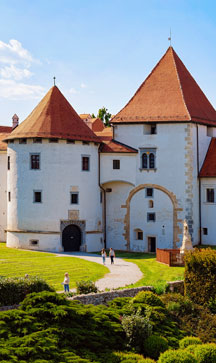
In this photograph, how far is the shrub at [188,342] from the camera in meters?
24.5

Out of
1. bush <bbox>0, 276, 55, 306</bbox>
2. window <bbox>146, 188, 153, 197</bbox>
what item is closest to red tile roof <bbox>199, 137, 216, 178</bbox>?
window <bbox>146, 188, 153, 197</bbox>

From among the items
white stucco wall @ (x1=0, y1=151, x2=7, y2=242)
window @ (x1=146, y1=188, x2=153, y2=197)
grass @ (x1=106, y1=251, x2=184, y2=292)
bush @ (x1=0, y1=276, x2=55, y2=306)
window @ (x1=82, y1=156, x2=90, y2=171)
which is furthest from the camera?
white stucco wall @ (x1=0, y1=151, x2=7, y2=242)

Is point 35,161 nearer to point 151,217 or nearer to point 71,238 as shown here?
point 71,238

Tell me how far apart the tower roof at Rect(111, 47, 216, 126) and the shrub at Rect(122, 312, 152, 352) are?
27144 mm

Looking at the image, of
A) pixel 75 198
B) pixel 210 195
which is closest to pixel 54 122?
pixel 75 198

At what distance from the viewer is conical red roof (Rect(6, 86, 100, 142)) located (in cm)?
4806

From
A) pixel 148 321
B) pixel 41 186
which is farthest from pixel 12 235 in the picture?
pixel 148 321

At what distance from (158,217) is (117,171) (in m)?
5.50

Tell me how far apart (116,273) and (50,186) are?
13.0 meters

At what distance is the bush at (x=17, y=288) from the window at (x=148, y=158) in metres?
24.9

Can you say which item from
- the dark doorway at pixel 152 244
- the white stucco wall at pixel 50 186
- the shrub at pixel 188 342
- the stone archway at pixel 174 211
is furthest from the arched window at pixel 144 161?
the shrub at pixel 188 342

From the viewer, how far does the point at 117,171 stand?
50.1 m

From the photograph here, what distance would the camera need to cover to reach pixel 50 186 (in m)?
47.9

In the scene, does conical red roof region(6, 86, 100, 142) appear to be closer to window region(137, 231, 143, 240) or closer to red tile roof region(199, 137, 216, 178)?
window region(137, 231, 143, 240)
